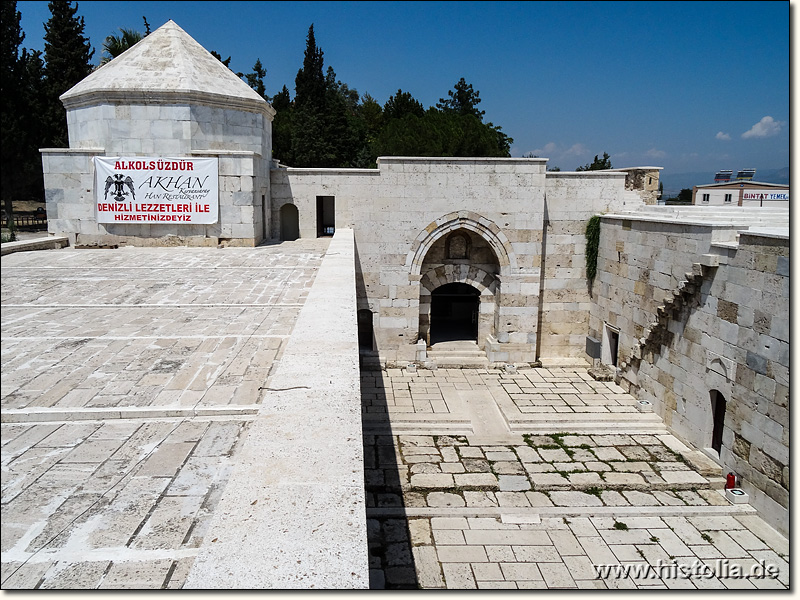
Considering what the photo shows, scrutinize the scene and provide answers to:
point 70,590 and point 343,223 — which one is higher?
point 343,223

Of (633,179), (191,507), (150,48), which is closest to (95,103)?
(150,48)

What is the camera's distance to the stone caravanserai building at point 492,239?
8398 mm

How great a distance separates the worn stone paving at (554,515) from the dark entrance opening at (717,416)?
1.37 ft

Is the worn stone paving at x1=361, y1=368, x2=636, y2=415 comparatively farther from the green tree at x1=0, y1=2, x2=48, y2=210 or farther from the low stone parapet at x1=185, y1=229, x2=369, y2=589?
the green tree at x1=0, y1=2, x2=48, y2=210

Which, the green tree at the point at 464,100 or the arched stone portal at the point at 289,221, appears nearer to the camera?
the arched stone portal at the point at 289,221

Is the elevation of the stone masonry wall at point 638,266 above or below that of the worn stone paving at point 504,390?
above

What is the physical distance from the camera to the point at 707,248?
30.9 feet

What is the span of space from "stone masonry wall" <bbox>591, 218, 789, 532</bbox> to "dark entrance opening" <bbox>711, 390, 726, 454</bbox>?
0.10 meters

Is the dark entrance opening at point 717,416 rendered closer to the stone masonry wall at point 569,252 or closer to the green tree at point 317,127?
the stone masonry wall at point 569,252

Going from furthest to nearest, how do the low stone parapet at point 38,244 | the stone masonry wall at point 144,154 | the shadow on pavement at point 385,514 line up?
the stone masonry wall at point 144,154 → the low stone parapet at point 38,244 → the shadow on pavement at point 385,514

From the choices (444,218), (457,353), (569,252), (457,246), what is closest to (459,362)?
(457,353)

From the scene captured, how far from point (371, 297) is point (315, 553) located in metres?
12.2

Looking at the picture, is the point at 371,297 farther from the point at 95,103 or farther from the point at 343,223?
the point at 95,103

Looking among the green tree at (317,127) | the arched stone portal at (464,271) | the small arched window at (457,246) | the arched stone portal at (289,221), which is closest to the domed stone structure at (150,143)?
the arched stone portal at (289,221)
